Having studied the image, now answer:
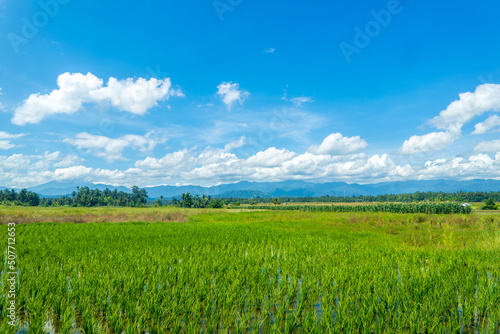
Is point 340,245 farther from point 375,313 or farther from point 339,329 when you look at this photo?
point 339,329

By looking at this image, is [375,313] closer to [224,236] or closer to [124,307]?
[124,307]

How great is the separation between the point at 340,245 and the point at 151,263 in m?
7.47

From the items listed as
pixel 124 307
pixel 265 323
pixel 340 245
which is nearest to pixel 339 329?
pixel 265 323

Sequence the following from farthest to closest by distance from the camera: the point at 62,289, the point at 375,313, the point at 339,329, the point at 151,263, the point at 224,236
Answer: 1. the point at 224,236
2. the point at 151,263
3. the point at 62,289
4. the point at 375,313
5. the point at 339,329

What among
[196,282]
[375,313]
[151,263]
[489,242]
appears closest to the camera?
[375,313]

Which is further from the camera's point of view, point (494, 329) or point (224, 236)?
point (224, 236)

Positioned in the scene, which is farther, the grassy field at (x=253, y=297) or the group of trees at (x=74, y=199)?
the group of trees at (x=74, y=199)

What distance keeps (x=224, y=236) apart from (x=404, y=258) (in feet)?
27.5

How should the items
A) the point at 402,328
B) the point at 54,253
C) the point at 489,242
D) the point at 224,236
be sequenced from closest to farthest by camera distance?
1. the point at 402,328
2. the point at 54,253
3. the point at 489,242
4. the point at 224,236

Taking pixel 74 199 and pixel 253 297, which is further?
pixel 74 199

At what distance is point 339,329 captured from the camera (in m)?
3.96

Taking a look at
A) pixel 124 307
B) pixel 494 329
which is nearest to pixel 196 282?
pixel 124 307

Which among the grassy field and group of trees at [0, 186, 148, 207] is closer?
the grassy field

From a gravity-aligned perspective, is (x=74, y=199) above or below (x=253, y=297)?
above
